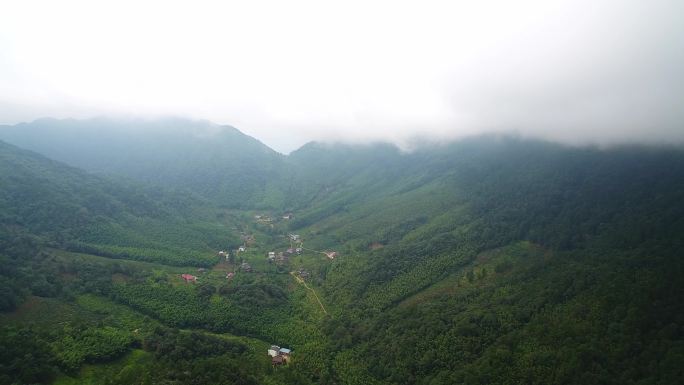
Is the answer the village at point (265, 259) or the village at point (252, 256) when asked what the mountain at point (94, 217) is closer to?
the village at point (252, 256)

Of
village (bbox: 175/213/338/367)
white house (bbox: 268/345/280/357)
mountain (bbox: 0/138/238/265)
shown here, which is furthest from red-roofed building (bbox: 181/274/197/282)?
white house (bbox: 268/345/280/357)

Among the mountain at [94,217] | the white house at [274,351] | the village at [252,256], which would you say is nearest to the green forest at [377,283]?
the mountain at [94,217]

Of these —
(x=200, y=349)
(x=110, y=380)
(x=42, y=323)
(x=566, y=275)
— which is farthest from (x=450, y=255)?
(x=42, y=323)

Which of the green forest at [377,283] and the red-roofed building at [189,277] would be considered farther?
the red-roofed building at [189,277]

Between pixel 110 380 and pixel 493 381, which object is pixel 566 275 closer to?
pixel 493 381

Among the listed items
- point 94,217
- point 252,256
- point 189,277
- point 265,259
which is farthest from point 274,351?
point 94,217

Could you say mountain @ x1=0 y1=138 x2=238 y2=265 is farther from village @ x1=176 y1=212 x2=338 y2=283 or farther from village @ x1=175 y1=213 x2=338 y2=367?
village @ x1=175 y1=213 x2=338 y2=367

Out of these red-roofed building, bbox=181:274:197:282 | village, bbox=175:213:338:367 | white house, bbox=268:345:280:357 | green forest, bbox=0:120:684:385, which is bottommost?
white house, bbox=268:345:280:357

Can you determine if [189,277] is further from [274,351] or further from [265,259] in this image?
[274,351]

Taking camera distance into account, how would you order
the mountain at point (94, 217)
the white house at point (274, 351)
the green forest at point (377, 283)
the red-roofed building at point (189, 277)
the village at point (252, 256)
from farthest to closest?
the village at point (252, 256) → the mountain at point (94, 217) → the red-roofed building at point (189, 277) → the white house at point (274, 351) → the green forest at point (377, 283)
